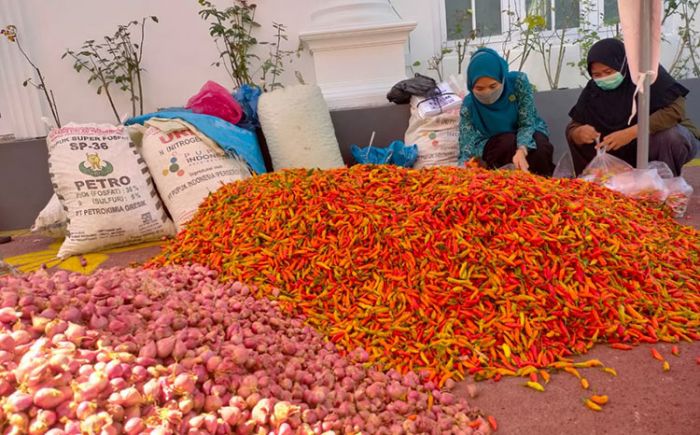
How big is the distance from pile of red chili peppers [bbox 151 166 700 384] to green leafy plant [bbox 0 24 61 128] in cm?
280

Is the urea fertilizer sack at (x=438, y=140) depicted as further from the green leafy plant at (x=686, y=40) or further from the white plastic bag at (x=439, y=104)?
the green leafy plant at (x=686, y=40)

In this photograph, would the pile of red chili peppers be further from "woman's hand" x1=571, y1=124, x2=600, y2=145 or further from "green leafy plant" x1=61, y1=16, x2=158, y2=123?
"green leafy plant" x1=61, y1=16, x2=158, y2=123

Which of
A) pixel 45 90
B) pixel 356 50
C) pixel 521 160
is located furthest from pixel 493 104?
pixel 45 90

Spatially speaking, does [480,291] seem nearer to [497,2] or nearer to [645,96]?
[645,96]

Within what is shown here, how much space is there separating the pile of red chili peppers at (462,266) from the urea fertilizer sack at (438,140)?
1353 millimetres

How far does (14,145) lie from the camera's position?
12.0 feet

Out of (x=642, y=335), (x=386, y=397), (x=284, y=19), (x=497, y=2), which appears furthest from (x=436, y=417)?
(x=497, y=2)

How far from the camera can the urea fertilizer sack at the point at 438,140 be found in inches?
134

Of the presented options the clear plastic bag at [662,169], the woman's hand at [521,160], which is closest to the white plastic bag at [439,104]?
the woman's hand at [521,160]

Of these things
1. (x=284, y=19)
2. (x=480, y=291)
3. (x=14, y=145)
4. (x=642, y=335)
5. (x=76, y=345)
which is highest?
(x=284, y=19)

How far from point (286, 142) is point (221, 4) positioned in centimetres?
155

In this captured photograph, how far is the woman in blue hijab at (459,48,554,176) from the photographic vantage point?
9.76 ft

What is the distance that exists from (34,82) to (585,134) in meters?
3.98

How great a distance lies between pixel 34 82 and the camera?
4.11 m
